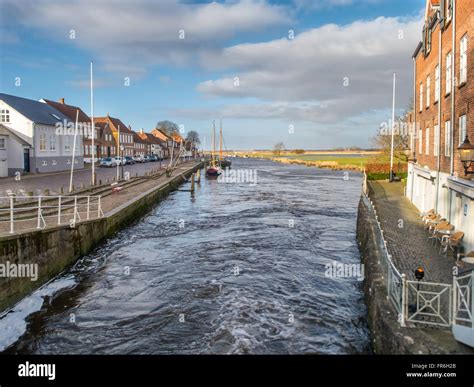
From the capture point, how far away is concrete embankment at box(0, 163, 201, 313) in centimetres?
1116

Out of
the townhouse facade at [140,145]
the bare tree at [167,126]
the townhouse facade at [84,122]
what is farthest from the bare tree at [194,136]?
the townhouse facade at [84,122]

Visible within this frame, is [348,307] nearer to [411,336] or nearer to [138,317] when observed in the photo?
[411,336]

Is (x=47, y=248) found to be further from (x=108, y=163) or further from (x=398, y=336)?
→ (x=108, y=163)

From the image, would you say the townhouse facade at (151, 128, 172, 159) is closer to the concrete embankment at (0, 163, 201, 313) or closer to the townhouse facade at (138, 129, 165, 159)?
the townhouse facade at (138, 129, 165, 159)

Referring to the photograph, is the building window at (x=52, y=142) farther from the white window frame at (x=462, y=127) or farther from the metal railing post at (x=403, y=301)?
the metal railing post at (x=403, y=301)

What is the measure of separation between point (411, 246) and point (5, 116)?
4184 centimetres

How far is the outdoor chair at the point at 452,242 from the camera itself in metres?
12.2

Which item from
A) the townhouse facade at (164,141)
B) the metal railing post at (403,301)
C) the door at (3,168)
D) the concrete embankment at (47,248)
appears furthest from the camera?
the townhouse facade at (164,141)

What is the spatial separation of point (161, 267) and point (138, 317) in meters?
4.75

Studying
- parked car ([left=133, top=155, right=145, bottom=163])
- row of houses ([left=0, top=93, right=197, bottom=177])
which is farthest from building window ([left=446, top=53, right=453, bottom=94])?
parked car ([left=133, top=155, right=145, bottom=163])

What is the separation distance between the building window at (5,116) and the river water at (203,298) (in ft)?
91.6

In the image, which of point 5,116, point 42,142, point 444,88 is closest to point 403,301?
point 444,88

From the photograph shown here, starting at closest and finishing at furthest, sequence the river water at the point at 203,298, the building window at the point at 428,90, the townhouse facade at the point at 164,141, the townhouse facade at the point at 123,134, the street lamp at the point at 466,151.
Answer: the river water at the point at 203,298, the street lamp at the point at 466,151, the building window at the point at 428,90, the townhouse facade at the point at 123,134, the townhouse facade at the point at 164,141
